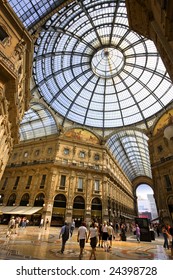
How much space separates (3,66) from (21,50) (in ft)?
15.0

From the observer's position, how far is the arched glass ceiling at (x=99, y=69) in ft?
82.1

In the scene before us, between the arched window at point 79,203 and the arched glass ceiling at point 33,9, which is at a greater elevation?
the arched glass ceiling at point 33,9

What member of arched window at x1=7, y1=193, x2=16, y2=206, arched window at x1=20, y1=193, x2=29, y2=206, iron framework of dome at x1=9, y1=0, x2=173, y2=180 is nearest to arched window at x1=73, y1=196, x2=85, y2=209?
arched window at x1=20, y1=193, x2=29, y2=206

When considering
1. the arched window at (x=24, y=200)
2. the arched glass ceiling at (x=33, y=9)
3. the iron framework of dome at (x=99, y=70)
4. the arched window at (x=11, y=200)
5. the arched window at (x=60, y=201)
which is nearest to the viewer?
the arched glass ceiling at (x=33, y=9)

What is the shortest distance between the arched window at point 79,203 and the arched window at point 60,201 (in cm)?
204

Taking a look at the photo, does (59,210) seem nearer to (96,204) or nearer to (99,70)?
(96,204)

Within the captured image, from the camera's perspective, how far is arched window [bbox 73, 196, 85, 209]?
29.3m

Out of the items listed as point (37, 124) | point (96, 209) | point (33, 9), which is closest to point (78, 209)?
point (96, 209)

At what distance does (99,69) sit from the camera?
35.6 meters

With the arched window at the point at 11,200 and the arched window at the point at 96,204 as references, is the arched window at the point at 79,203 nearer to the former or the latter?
the arched window at the point at 96,204

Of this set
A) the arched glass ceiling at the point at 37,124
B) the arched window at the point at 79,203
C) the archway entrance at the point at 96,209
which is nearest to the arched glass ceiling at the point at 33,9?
the arched glass ceiling at the point at 37,124
